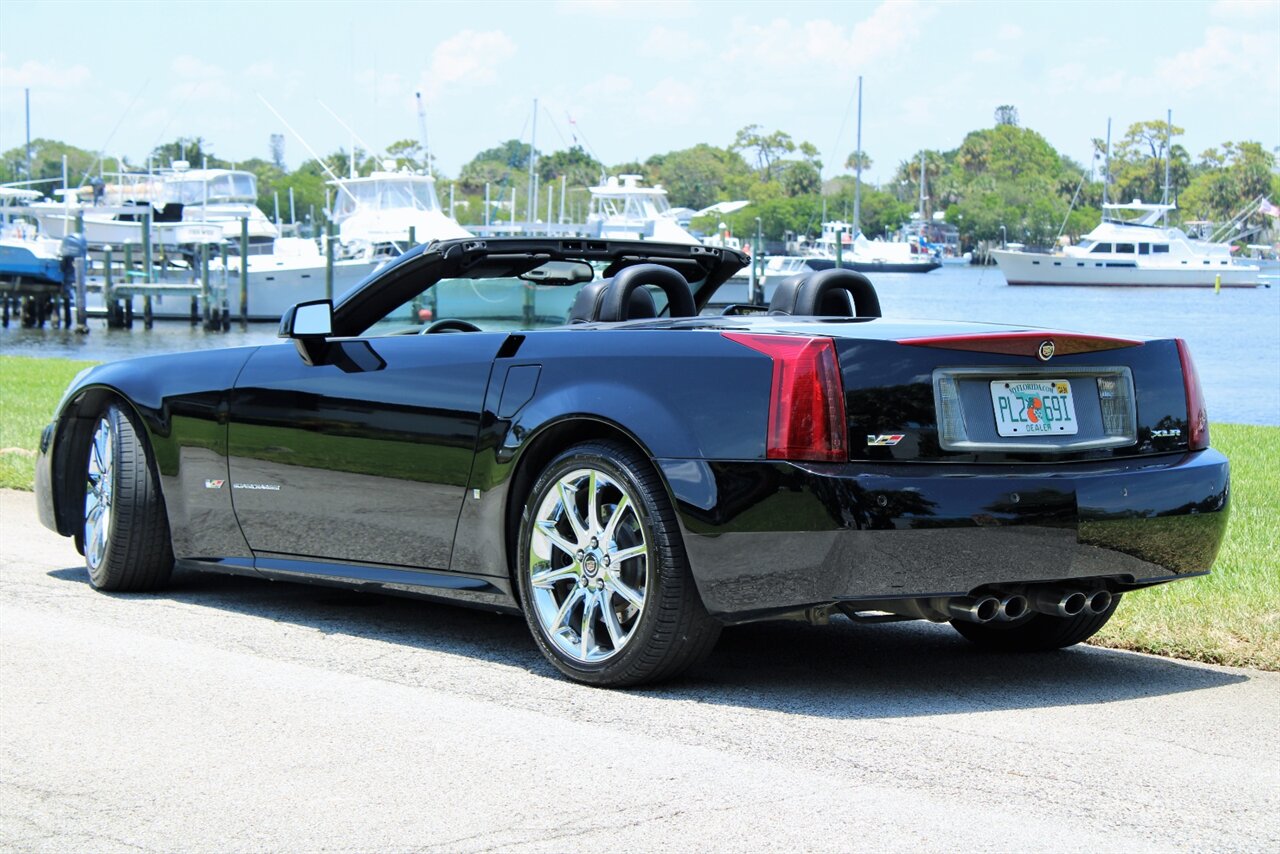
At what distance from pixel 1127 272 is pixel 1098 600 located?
94.9m

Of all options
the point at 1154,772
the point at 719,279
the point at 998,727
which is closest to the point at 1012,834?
the point at 1154,772

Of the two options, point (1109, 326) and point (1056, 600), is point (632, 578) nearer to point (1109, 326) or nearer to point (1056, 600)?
point (1056, 600)

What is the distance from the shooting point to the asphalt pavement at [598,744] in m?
3.79

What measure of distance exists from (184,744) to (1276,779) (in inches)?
109

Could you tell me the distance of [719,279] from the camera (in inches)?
275

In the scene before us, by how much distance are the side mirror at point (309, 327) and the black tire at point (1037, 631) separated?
2.42 meters

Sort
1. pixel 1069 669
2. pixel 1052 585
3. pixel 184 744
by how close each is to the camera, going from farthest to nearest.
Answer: pixel 1069 669
pixel 1052 585
pixel 184 744

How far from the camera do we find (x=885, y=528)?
4688 mm

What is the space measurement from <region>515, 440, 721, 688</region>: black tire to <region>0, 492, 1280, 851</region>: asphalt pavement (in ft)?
0.35

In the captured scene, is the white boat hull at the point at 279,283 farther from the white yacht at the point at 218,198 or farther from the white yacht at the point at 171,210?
the white yacht at the point at 218,198

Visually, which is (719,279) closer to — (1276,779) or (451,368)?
(451,368)

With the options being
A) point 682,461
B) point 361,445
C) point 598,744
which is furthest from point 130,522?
point 598,744

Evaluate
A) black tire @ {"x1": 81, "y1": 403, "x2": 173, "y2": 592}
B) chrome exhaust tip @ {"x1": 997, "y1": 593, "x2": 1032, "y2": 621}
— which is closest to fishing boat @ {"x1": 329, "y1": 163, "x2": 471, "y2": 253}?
black tire @ {"x1": 81, "y1": 403, "x2": 173, "y2": 592}

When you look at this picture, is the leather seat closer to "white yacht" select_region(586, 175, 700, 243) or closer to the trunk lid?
the trunk lid
